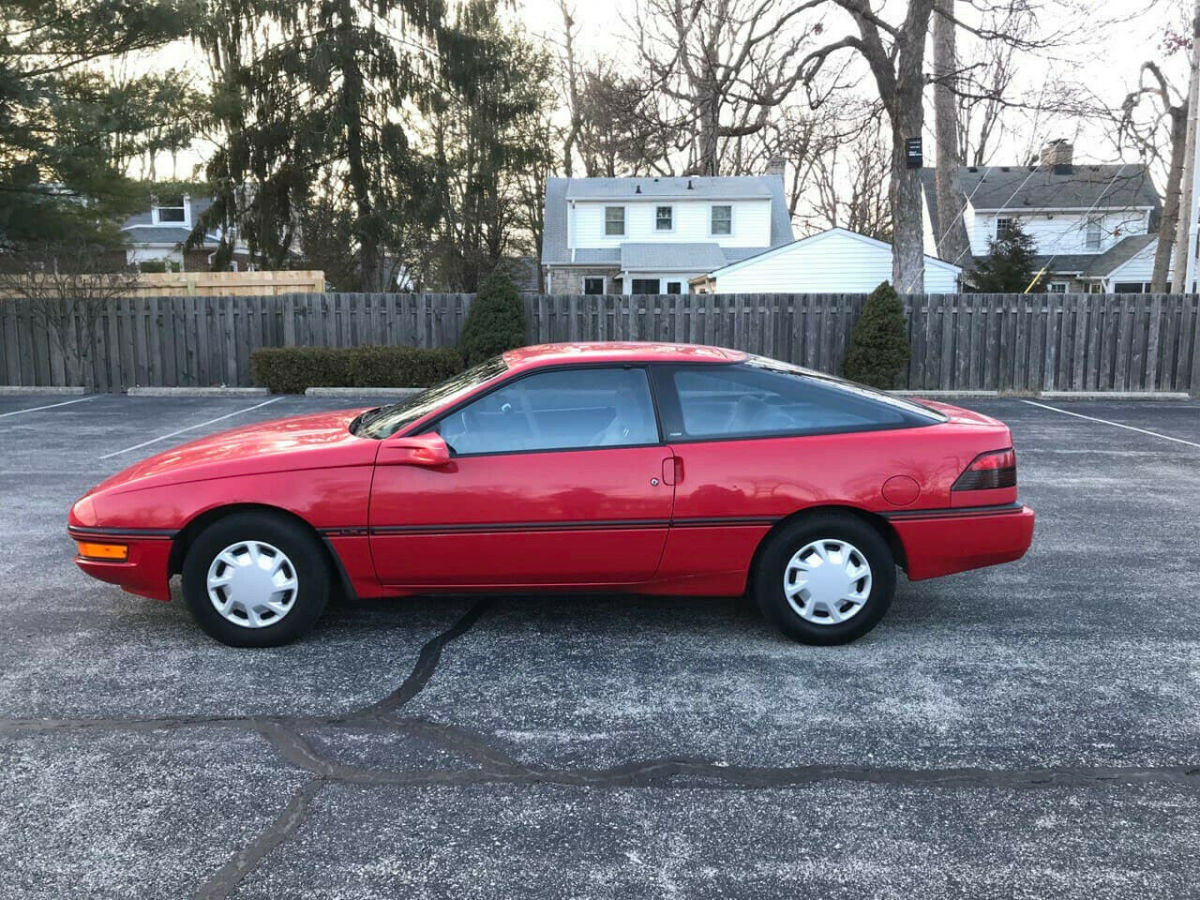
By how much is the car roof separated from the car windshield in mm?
140

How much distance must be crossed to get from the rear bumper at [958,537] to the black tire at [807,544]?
0.13 m

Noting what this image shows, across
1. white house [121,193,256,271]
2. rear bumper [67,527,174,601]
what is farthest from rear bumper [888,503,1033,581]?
white house [121,193,256,271]

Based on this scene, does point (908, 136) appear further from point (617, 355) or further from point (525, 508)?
point (525, 508)

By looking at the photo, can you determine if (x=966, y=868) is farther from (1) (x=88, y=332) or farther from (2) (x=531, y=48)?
(2) (x=531, y=48)

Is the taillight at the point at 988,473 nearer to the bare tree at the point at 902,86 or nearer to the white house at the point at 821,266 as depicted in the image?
the bare tree at the point at 902,86

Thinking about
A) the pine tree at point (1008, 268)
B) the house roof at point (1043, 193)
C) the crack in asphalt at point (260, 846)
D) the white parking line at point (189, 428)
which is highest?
the house roof at point (1043, 193)

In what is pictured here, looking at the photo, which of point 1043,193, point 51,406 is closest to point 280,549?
point 51,406

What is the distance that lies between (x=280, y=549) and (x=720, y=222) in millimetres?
33406

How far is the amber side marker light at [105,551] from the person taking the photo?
15.0ft

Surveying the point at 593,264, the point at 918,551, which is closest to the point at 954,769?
the point at 918,551

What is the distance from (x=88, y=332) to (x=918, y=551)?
17259mm

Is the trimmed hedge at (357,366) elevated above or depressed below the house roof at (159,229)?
below

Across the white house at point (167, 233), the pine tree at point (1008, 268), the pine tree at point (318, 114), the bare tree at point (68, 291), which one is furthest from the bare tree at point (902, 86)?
the white house at point (167, 233)

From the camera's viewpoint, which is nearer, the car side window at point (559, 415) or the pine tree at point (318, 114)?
the car side window at point (559, 415)
